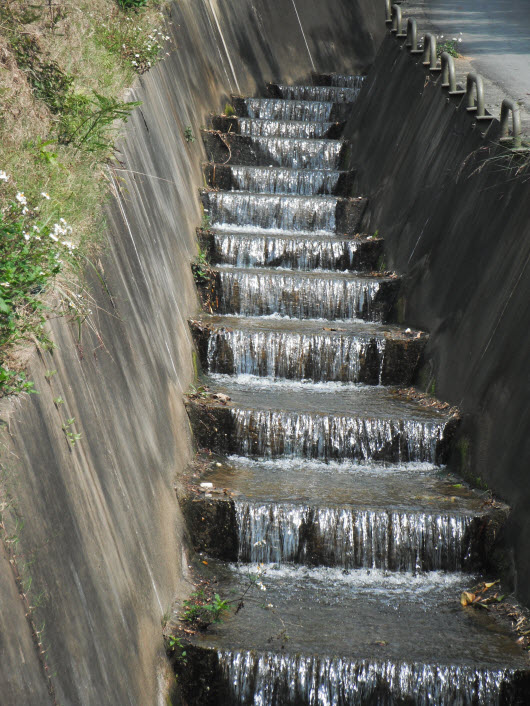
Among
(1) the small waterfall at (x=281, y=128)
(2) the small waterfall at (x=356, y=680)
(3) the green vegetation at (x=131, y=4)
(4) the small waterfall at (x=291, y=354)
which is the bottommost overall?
(2) the small waterfall at (x=356, y=680)

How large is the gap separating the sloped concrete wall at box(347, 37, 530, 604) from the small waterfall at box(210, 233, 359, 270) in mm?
756

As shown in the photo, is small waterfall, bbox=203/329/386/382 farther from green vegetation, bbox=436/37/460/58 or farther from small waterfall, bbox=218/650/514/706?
green vegetation, bbox=436/37/460/58

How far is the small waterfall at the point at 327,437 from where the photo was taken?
863 centimetres

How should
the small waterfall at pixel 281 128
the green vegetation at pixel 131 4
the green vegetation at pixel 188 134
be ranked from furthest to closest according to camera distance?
the small waterfall at pixel 281 128 → the green vegetation at pixel 188 134 → the green vegetation at pixel 131 4

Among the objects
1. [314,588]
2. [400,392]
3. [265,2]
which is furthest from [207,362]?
[265,2]

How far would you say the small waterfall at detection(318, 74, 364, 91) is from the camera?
2009cm

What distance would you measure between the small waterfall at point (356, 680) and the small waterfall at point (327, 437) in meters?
3.18

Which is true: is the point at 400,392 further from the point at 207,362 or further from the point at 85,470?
the point at 85,470

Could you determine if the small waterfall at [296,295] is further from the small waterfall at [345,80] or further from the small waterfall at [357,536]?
the small waterfall at [345,80]

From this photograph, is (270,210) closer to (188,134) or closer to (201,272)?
(188,134)

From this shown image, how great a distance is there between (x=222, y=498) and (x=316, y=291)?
4733 mm

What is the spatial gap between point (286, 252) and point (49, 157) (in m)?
6.74

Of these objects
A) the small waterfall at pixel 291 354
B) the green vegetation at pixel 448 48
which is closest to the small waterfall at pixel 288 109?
the green vegetation at pixel 448 48

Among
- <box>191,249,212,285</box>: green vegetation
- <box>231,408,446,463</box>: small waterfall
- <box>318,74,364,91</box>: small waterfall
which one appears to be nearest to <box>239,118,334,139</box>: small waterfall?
<box>318,74,364,91</box>: small waterfall
